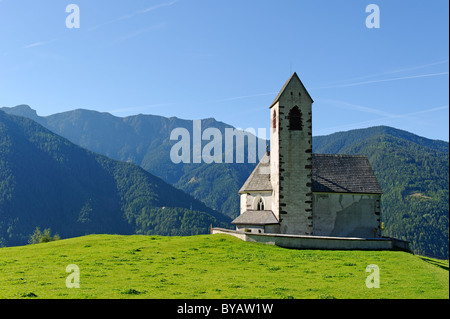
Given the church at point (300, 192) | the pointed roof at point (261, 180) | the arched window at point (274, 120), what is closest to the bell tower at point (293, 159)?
the church at point (300, 192)

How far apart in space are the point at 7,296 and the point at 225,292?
1206 cm

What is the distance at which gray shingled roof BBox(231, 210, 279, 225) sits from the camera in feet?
167

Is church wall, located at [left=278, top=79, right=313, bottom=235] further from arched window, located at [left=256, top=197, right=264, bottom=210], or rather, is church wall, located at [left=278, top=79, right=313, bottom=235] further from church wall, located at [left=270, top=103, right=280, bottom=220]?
arched window, located at [left=256, top=197, right=264, bottom=210]

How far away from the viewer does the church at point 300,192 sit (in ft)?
168

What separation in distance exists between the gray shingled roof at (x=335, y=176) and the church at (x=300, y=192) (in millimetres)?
127

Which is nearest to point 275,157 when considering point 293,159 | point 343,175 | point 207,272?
point 293,159

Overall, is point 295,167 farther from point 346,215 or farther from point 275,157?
point 346,215

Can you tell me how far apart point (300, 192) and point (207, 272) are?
22829mm

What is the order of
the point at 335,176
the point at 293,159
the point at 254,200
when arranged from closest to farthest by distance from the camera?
the point at 293,159 → the point at 254,200 → the point at 335,176

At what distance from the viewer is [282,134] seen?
52.5 metres

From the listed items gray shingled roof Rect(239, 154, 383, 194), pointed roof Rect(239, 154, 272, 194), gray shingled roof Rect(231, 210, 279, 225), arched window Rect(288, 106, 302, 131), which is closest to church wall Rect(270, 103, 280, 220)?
gray shingled roof Rect(231, 210, 279, 225)

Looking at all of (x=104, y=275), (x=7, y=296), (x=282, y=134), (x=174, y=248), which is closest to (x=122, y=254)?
(x=174, y=248)

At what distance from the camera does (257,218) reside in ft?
171
